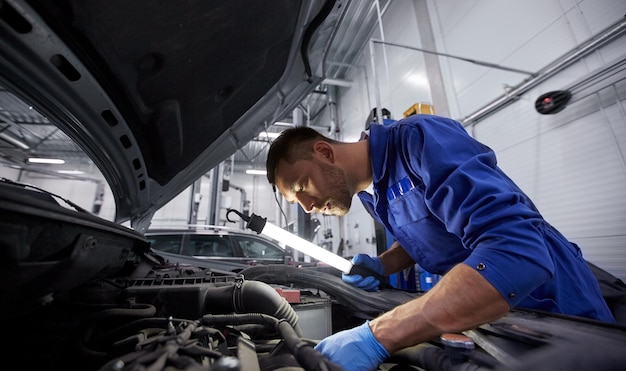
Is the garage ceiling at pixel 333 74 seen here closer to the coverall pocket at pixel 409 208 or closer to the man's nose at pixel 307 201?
the man's nose at pixel 307 201

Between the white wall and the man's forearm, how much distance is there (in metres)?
1.96

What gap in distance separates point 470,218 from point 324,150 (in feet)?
2.38

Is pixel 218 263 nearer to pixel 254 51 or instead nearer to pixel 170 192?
pixel 170 192

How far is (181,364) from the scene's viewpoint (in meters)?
0.37

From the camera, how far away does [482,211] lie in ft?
2.10

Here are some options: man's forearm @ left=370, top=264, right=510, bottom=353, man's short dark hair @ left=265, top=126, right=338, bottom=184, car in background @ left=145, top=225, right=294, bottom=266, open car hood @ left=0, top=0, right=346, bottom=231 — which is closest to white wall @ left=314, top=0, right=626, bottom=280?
man's short dark hair @ left=265, top=126, right=338, bottom=184

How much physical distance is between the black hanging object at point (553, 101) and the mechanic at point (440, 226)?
1544 millimetres

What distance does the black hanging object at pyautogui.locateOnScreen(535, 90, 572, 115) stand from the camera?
6.36 feet

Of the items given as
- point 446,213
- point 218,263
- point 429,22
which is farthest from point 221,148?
point 429,22

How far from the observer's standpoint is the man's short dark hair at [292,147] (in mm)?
1255

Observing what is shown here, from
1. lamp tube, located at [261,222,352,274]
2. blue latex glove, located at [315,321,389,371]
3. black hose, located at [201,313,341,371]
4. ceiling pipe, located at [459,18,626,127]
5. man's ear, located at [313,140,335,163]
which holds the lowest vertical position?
blue latex glove, located at [315,321,389,371]

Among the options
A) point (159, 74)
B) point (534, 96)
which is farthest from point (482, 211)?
point (534, 96)

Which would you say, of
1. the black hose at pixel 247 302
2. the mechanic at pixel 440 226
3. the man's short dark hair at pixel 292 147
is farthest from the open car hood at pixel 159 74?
the black hose at pixel 247 302

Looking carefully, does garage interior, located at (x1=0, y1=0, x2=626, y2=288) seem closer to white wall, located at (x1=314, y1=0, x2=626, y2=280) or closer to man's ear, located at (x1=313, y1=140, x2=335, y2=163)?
white wall, located at (x1=314, y1=0, x2=626, y2=280)
